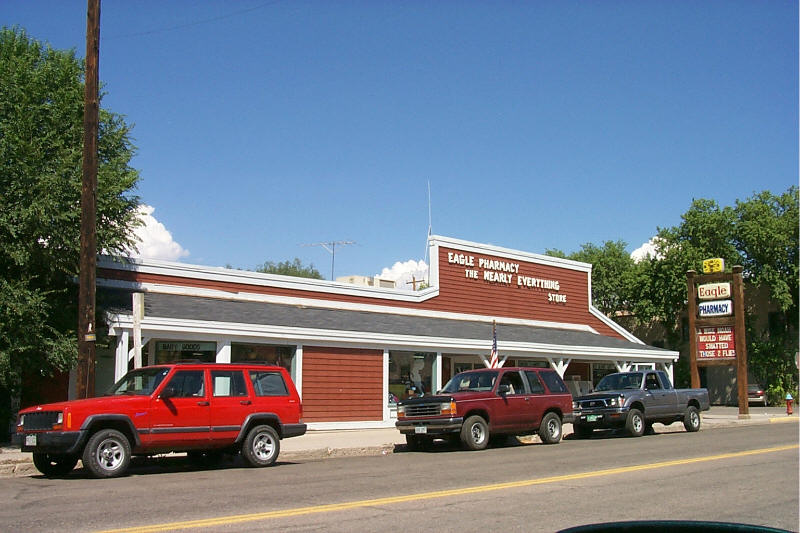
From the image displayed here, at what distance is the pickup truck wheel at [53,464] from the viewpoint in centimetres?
1328

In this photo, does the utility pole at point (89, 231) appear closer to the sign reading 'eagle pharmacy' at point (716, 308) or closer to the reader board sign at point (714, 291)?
the reader board sign at point (714, 291)

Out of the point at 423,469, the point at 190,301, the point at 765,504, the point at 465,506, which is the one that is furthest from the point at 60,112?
the point at 765,504

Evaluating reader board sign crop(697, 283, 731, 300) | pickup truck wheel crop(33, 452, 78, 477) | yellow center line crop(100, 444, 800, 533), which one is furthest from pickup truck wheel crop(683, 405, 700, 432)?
pickup truck wheel crop(33, 452, 78, 477)

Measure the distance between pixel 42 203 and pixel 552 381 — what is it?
1242 centimetres

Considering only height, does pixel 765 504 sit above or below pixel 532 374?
below

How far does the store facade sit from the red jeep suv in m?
2.01

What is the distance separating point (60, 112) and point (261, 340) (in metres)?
7.66

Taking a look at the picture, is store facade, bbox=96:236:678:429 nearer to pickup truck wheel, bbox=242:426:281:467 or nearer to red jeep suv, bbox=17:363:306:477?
red jeep suv, bbox=17:363:306:477

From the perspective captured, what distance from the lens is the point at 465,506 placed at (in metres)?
9.62

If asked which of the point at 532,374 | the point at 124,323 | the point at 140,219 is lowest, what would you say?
the point at 532,374

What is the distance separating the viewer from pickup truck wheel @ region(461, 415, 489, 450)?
701 inches

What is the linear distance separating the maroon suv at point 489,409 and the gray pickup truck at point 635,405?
5.86ft

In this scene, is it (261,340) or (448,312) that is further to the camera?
(448,312)

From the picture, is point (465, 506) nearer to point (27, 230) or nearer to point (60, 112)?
point (27, 230)
